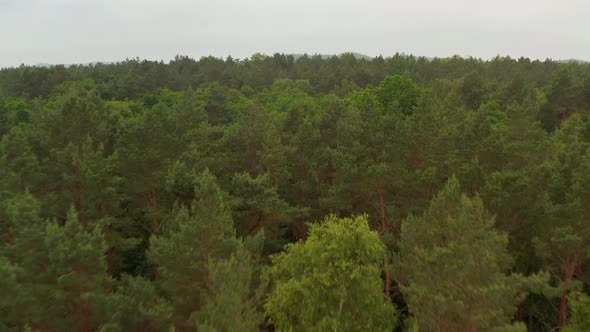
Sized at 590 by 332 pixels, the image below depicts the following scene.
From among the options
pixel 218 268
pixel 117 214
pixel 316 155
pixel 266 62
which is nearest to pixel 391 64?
pixel 266 62

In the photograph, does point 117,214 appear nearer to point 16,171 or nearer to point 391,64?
point 16,171

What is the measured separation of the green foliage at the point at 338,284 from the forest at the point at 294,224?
0.06m

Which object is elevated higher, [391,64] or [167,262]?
[391,64]

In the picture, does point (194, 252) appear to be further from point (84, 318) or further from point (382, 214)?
point (382, 214)

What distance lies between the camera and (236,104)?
64062mm

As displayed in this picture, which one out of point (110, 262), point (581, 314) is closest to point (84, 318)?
point (110, 262)

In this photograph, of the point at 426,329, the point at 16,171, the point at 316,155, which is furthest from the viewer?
the point at 316,155

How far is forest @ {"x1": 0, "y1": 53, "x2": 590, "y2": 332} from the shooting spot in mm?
14602

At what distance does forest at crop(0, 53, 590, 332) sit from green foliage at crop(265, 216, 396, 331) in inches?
2.4

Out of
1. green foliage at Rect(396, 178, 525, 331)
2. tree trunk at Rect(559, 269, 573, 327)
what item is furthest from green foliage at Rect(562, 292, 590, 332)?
tree trunk at Rect(559, 269, 573, 327)

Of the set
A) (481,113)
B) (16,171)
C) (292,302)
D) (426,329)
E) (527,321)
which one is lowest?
(527,321)

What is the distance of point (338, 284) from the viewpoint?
14.0 metres

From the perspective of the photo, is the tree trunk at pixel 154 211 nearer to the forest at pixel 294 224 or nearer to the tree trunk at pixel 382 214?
the forest at pixel 294 224

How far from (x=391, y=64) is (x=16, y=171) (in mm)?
84716
